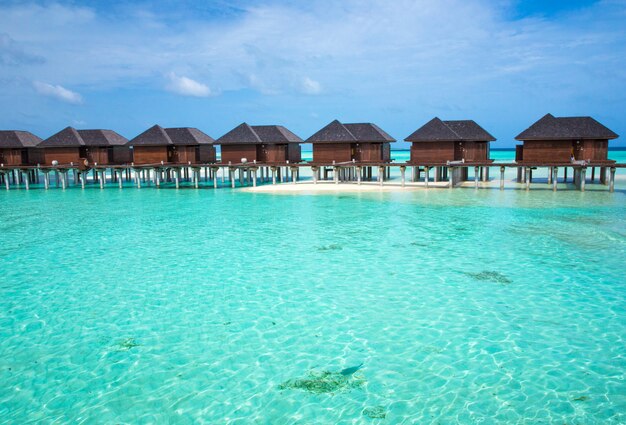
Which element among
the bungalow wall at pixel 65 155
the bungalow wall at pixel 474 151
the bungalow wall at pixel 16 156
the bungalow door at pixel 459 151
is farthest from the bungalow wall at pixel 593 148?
the bungalow wall at pixel 16 156

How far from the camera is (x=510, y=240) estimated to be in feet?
46.5

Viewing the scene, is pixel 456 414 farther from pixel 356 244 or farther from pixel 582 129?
pixel 582 129

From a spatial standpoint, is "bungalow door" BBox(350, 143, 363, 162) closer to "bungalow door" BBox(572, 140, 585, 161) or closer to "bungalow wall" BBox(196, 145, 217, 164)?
"bungalow wall" BBox(196, 145, 217, 164)

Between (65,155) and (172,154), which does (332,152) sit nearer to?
(172,154)

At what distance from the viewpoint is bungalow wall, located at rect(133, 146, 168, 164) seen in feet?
113

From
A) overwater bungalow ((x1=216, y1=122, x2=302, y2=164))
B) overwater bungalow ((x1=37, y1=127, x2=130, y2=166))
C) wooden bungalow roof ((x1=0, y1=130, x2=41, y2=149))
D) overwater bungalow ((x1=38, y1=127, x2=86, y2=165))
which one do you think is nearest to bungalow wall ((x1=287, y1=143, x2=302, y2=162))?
overwater bungalow ((x1=216, y1=122, x2=302, y2=164))

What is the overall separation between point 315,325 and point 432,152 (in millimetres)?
25113

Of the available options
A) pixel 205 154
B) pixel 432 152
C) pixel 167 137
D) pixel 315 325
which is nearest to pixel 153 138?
pixel 167 137

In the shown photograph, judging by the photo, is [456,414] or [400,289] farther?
[400,289]

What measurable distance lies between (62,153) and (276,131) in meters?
15.8

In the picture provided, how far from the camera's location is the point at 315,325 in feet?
26.6

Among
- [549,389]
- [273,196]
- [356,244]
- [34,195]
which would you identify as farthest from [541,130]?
[34,195]

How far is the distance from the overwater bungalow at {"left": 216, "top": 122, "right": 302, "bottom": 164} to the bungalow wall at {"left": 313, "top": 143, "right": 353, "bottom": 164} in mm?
2304

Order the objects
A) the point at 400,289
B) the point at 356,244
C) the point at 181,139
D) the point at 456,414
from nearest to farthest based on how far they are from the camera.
→ the point at 456,414 → the point at 400,289 → the point at 356,244 → the point at 181,139
